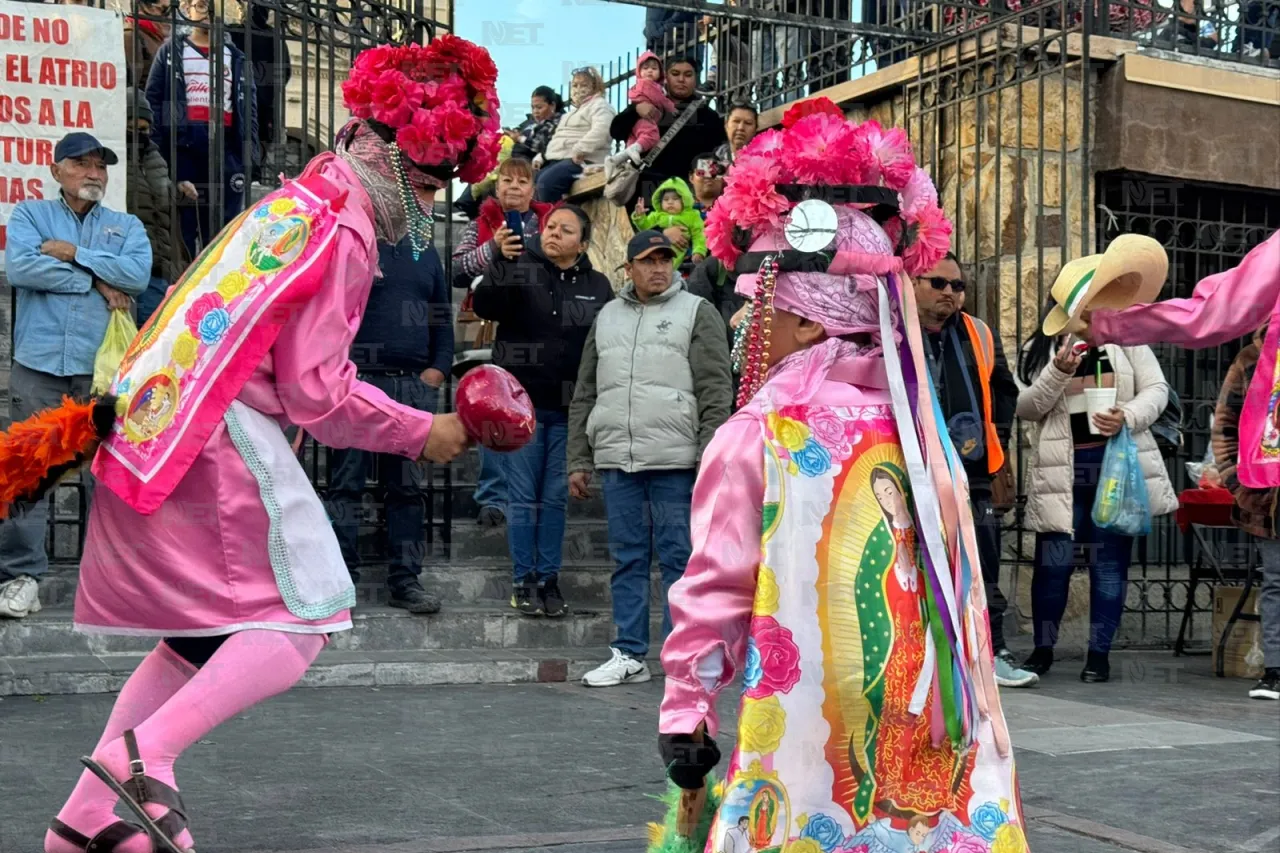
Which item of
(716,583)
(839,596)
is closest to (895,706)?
(839,596)

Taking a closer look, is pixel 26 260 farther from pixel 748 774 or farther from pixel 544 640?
pixel 748 774

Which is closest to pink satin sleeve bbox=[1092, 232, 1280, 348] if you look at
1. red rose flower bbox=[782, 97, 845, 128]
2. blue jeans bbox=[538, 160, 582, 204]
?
red rose flower bbox=[782, 97, 845, 128]

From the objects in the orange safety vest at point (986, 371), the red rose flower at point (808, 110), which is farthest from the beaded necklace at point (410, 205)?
the orange safety vest at point (986, 371)

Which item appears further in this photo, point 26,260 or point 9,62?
point 9,62

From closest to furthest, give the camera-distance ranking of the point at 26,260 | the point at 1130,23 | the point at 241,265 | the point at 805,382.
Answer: the point at 805,382 → the point at 241,265 → the point at 26,260 → the point at 1130,23

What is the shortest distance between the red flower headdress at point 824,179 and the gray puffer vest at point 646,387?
484 centimetres

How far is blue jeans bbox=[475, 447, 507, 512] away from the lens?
408 inches

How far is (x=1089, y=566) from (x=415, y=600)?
11.8 feet

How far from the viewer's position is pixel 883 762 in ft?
10.6

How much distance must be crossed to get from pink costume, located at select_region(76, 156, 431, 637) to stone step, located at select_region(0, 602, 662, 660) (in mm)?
4216

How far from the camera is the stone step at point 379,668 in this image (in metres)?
7.67

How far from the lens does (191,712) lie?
4000mm

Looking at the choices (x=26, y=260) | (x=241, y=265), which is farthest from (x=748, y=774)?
(x=26, y=260)

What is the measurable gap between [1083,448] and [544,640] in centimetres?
305
